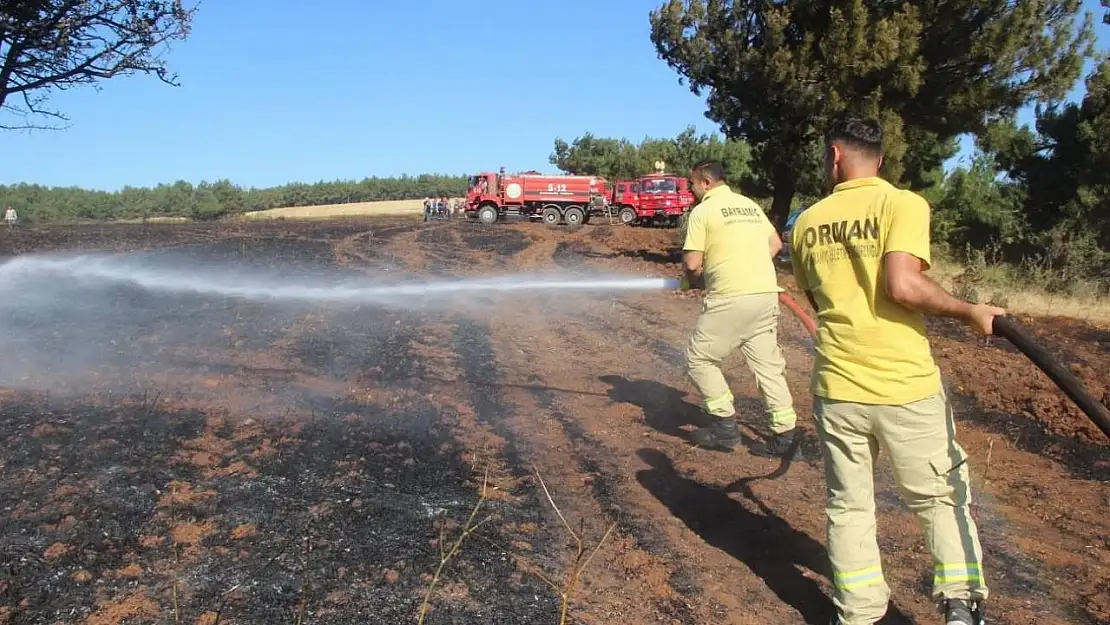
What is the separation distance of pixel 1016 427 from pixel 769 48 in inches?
373

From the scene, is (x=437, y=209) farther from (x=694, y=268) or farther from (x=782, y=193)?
(x=694, y=268)

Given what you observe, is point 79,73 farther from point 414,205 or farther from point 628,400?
point 414,205

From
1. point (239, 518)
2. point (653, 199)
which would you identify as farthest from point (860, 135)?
point (653, 199)

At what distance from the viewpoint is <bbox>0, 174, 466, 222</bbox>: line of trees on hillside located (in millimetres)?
70500

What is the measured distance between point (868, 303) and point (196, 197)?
3604 inches

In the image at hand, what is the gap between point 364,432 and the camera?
4.68 m

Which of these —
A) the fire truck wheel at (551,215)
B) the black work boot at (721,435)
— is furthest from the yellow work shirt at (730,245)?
the fire truck wheel at (551,215)

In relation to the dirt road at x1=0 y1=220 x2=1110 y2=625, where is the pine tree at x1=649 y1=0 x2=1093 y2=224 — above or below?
above

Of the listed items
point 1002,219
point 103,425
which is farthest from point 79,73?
point 1002,219

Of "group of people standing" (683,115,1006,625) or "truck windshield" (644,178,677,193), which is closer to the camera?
"group of people standing" (683,115,1006,625)

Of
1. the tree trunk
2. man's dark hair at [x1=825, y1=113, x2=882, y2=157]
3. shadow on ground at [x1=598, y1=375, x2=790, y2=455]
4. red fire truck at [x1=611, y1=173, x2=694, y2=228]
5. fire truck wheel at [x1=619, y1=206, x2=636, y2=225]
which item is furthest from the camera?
fire truck wheel at [x1=619, y1=206, x2=636, y2=225]

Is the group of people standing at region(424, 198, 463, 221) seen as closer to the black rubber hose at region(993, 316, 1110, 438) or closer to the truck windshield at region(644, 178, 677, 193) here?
the truck windshield at region(644, 178, 677, 193)

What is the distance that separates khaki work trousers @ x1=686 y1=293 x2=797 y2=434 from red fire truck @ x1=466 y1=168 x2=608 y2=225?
97.7ft

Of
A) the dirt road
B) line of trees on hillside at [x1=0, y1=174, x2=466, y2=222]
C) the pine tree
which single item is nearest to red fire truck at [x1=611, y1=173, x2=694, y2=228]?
the pine tree
